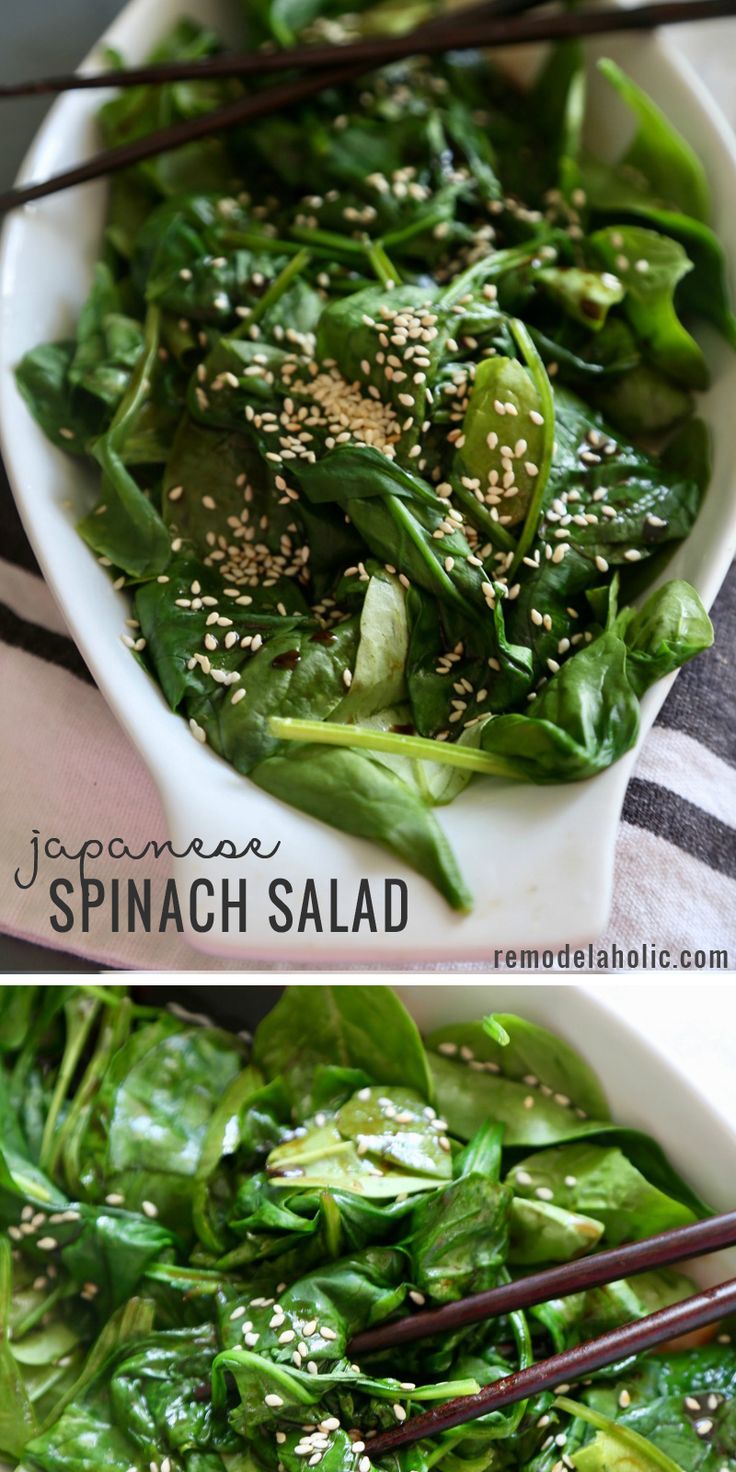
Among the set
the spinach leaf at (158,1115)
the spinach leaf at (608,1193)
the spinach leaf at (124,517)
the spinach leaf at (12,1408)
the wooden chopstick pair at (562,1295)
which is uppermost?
the spinach leaf at (124,517)

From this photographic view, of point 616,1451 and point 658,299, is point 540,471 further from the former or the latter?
point 616,1451

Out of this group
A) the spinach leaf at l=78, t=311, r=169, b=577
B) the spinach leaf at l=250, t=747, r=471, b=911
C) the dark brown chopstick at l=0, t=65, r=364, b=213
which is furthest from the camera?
the dark brown chopstick at l=0, t=65, r=364, b=213

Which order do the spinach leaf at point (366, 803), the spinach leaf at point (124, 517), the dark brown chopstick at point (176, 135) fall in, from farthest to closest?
the dark brown chopstick at point (176, 135) < the spinach leaf at point (124, 517) < the spinach leaf at point (366, 803)

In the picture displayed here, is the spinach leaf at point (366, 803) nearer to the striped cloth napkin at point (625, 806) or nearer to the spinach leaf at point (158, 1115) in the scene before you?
the striped cloth napkin at point (625, 806)

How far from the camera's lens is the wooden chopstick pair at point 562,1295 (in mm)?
693

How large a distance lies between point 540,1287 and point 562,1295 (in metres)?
0.01

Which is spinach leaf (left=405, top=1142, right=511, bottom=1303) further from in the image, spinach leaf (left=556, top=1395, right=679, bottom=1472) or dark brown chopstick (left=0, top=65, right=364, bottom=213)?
dark brown chopstick (left=0, top=65, right=364, bottom=213)

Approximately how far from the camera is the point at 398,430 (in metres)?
0.74

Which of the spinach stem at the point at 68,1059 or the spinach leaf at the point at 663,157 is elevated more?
the spinach leaf at the point at 663,157

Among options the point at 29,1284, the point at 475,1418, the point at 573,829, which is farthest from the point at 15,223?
the point at 475,1418

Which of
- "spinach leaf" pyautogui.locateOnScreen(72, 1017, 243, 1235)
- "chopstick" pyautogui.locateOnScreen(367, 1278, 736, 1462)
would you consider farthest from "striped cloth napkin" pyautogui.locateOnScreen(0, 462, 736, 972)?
"chopstick" pyautogui.locateOnScreen(367, 1278, 736, 1462)

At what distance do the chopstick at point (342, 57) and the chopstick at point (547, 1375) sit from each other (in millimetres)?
827

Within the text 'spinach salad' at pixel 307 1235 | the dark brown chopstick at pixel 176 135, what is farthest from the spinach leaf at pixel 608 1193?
the dark brown chopstick at pixel 176 135

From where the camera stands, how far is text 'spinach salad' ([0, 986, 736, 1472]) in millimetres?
720
